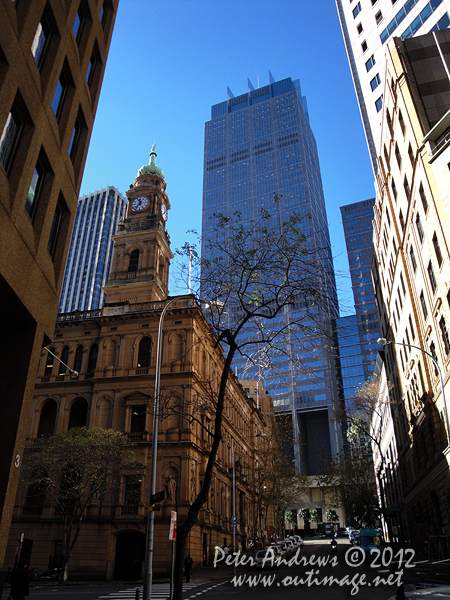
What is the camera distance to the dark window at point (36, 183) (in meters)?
12.4

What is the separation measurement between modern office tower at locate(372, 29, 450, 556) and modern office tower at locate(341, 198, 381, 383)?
290 ft

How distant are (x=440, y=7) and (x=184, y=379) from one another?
137 ft

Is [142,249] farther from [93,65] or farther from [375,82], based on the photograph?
[93,65]

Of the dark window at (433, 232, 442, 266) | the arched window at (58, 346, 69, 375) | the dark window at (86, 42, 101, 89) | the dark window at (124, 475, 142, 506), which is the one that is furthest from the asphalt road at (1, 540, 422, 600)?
the dark window at (86, 42, 101, 89)

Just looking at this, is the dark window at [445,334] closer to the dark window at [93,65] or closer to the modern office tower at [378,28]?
the dark window at [93,65]

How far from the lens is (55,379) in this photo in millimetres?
42344

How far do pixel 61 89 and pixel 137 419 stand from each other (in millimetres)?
29249

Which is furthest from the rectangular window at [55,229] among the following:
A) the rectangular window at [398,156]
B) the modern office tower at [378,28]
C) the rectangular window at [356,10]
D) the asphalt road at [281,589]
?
the rectangular window at [356,10]

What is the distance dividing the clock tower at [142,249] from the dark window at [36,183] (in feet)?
116

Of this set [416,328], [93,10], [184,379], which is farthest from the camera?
[184,379]

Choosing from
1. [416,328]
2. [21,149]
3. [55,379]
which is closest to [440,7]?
[416,328]

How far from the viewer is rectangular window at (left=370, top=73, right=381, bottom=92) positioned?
5433 centimetres

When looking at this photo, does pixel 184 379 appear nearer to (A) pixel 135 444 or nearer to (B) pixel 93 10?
(A) pixel 135 444

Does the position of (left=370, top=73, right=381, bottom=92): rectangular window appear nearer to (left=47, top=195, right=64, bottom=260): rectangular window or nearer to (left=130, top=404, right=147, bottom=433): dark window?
(left=130, top=404, right=147, bottom=433): dark window
